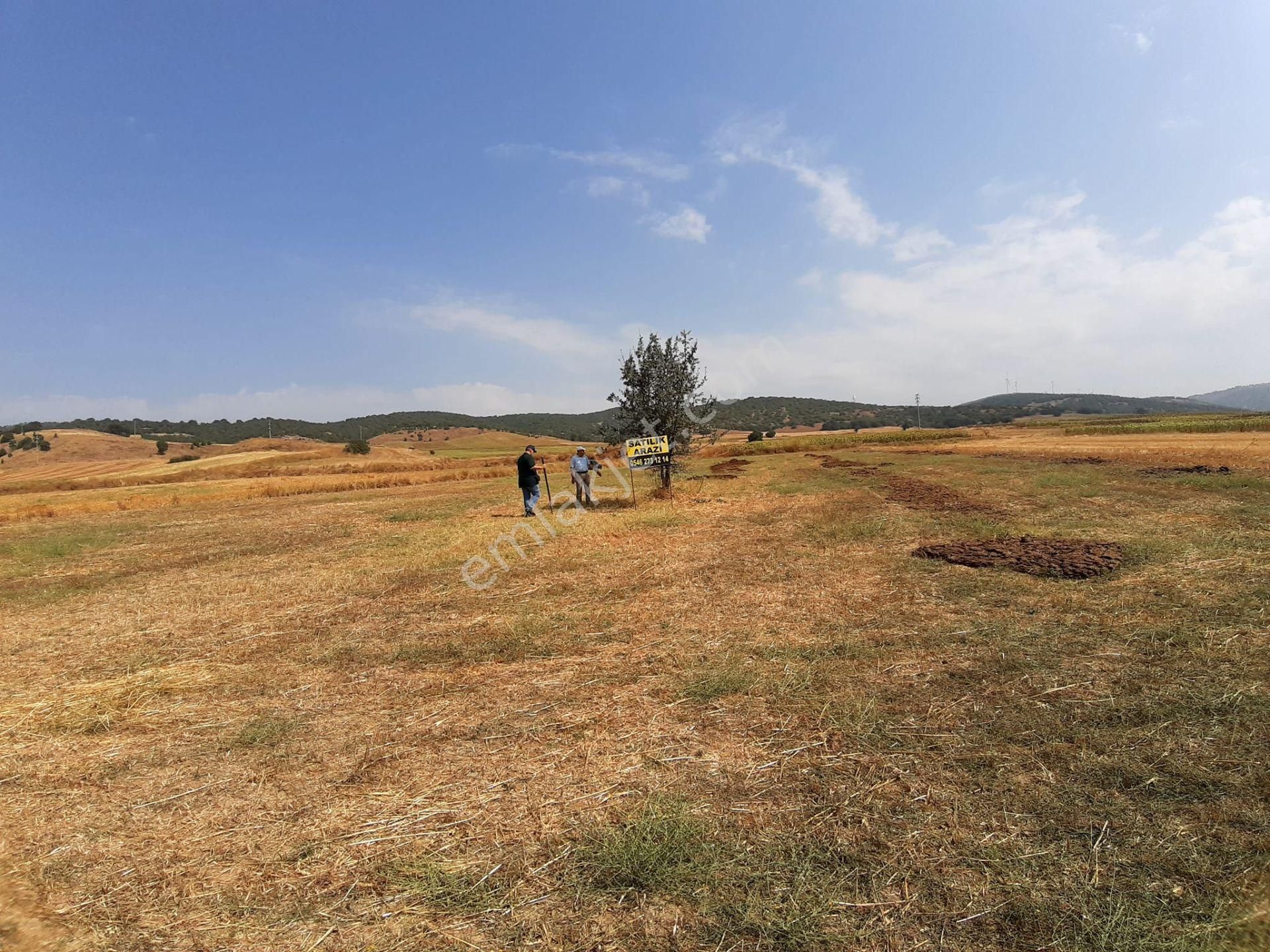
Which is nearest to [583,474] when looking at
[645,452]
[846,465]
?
[645,452]

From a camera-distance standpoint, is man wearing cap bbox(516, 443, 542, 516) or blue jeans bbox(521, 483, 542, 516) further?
blue jeans bbox(521, 483, 542, 516)

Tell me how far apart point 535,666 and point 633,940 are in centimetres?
397

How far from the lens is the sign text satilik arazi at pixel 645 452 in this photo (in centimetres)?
1898

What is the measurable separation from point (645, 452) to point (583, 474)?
231 cm

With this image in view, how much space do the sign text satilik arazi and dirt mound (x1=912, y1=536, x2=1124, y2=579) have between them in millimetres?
9407

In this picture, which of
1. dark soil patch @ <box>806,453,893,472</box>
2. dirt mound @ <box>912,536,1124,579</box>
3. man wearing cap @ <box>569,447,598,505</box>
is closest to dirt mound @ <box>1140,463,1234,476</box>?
dark soil patch @ <box>806,453,893,472</box>

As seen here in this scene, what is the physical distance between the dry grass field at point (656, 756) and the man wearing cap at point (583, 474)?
806 cm

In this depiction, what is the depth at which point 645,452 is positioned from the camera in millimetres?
19125

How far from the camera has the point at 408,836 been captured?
3701 mm

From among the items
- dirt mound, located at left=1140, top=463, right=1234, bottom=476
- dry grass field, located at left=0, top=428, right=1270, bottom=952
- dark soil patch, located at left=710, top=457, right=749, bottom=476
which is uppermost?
dark soil patch, located at left=710, top=457, right=749, bottom=476

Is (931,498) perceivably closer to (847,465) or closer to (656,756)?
(656,756)

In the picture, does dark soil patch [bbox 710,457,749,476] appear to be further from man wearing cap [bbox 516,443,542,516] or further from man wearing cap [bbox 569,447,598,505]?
man wearing cap [bbox 516,443,542,516]

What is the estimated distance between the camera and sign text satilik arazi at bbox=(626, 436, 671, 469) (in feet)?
62.3

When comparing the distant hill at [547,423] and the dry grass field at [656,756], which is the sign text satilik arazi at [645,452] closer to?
the dry grass field at [656,756]
